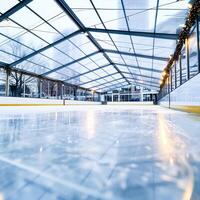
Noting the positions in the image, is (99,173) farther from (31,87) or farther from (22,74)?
(31,87)

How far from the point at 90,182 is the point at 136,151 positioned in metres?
1.00

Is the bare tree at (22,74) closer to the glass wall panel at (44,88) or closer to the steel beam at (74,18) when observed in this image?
the glass wall panel at (44,88)

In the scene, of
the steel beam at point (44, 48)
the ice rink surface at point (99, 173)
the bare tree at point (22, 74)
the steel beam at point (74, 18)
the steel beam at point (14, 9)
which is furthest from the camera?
the bare tree at point (22, 74)

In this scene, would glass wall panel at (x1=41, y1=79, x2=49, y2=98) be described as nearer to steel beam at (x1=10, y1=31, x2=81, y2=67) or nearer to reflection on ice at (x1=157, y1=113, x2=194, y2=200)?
steel beam at (x1=10, y1=31, x2=81, y2=67)

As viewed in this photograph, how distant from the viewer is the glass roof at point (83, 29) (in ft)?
34.7

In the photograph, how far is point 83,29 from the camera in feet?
49.0

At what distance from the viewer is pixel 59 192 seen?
1221 millimetres

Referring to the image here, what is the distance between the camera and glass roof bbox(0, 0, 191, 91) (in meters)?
10.6

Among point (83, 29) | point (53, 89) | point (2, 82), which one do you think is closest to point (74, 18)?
point (83, 29)

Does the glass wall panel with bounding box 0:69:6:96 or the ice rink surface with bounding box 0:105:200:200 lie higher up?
the glass wall panel with bounding box 0:69:6:96

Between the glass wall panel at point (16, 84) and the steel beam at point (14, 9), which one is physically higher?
the steel beam at point (14, 9)

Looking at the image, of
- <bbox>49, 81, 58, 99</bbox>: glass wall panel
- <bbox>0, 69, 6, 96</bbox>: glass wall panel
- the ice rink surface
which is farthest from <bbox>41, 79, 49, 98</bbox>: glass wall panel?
the ice rink surface

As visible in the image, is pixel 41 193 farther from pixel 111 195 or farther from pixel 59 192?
pixel 111 195

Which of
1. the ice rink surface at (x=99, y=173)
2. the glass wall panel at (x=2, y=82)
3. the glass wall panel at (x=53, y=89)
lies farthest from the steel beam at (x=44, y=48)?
the ice rink surface at (x=99, y=173)
